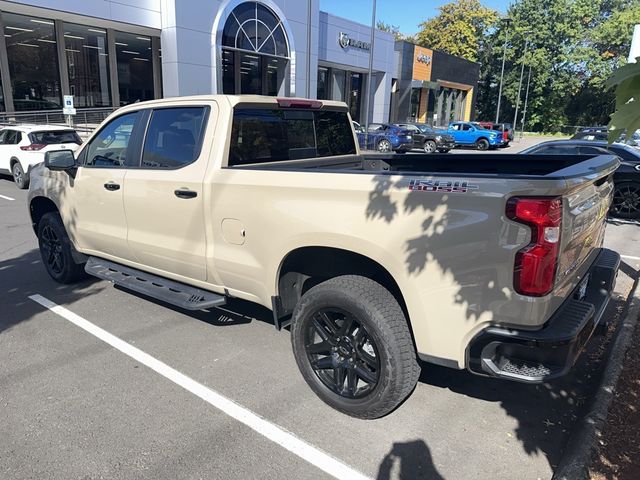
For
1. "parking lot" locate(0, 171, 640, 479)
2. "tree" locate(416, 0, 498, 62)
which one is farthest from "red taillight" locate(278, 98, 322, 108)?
"tree" locate(416, 0, 498, 62)

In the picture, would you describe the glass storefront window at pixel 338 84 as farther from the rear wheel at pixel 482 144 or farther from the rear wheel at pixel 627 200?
the rear wheel at pixel 627 200

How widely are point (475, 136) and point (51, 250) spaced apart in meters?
27.3

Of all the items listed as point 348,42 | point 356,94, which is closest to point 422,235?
point 348,42

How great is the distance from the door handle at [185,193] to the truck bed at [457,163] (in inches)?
15.6

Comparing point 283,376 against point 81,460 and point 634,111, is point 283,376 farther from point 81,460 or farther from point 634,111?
point 634,111

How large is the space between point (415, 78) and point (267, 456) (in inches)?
1627

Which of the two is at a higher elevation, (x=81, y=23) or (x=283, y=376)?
(x=81, y=23)

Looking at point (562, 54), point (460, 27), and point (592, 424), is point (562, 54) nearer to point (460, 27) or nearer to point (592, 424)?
point (460, 27)

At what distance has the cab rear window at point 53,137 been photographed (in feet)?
42.1

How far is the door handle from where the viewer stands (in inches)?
144

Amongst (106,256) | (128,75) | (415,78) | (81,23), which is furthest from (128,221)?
(415,78)

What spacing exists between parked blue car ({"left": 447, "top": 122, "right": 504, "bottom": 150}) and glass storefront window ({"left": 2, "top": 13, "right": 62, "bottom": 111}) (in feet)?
70.8

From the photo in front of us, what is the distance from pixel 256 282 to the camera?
3512mm

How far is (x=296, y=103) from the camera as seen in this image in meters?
4.22
